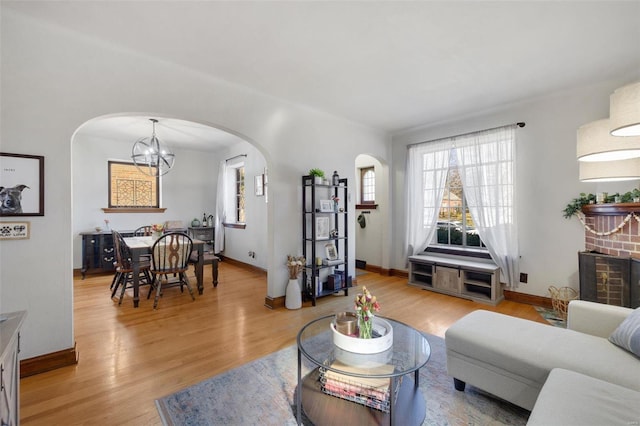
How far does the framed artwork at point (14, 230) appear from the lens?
6.61ft

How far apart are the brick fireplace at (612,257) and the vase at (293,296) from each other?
314 cm

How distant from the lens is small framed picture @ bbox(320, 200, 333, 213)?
12.8 feet

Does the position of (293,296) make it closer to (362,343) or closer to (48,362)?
(362,343)

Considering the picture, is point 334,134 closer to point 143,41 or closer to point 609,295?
point 143,41

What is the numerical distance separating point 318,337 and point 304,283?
1985mm

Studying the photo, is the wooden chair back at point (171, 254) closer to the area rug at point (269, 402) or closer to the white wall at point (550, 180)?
the area rug at point (269, 402)

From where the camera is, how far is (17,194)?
2.06 meters

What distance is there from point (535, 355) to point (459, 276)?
252cm

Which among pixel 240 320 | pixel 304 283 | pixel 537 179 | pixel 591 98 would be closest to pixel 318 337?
pixel 240 320

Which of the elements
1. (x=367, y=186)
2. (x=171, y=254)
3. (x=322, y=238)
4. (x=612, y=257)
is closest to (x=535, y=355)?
(x=612, y=257)

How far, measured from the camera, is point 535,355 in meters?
1.61

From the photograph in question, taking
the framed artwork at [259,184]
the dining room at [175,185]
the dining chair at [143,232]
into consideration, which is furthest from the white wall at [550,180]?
the dining chair at [143,232]

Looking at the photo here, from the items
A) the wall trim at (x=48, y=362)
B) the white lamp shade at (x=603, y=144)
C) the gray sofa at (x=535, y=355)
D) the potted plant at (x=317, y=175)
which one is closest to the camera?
the gray sofa at (x=535, y=355)

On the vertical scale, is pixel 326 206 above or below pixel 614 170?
below
